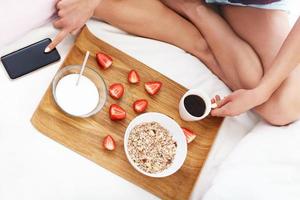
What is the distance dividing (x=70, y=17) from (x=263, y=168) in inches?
26.1

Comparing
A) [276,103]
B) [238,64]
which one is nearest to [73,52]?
[238,64]

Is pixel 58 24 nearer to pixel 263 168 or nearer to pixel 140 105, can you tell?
pixel 140 105

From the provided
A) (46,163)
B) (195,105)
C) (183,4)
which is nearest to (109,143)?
(46,163)

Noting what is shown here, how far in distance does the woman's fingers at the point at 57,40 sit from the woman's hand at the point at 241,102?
0.47 m

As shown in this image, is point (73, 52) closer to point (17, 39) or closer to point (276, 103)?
point (17, 39)

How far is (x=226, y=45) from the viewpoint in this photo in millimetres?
1345

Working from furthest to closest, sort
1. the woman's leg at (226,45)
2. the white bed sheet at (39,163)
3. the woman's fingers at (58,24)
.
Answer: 1. the woman's leg at (226,45)
2. the woman's fingers at (58,24)
3. the white bed sheet at (39,163)

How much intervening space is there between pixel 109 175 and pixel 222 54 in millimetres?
504

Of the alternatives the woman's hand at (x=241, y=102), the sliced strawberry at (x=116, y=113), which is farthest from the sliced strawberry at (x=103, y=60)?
the woman's hand at (x=241, y=102)

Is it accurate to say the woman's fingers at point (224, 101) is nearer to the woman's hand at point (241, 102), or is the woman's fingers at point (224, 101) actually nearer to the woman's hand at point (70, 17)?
the woman's hand at point (241, 102)

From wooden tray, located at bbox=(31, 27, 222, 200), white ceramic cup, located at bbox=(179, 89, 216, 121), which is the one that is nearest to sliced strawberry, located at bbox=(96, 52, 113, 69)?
wooden tray, located at bbox=(31, 27, 222, 200)

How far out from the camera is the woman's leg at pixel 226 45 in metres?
1.31

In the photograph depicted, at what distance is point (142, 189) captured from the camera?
116cm

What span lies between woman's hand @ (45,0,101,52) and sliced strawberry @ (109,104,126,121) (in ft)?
0.75
